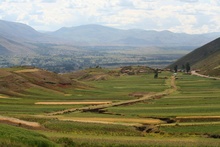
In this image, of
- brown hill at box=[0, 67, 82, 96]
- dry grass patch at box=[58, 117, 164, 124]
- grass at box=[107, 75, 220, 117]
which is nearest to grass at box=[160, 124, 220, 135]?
dry grass patch at box=[58, 117, 164, 124]

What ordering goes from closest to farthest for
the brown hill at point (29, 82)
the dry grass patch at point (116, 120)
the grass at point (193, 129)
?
the grass at point (193, 129) < the dry grass patch at point (116, 120) < the brown hill at point (29, 82)

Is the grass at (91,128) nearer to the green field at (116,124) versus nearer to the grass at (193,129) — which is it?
the green field at (116,124)

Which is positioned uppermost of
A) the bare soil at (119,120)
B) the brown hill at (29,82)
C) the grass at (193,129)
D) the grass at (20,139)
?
the brown hill at (29,82)

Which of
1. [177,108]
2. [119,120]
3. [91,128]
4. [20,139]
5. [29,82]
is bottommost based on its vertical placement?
[119,120]

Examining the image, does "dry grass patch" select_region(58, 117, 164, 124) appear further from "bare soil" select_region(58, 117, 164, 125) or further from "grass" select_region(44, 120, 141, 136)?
"grass" select_region(44, 120, 141, 136)

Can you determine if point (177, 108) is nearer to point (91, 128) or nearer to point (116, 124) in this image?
point (116, 124)

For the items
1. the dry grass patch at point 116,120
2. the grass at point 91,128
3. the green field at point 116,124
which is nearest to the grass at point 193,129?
the green field at point 116,124

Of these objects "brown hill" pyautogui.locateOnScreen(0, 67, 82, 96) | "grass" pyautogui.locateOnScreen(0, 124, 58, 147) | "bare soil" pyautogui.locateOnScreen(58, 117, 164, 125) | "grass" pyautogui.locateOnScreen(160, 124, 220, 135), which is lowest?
"grass" pyautogui.locateOnScreen(160, 124, 220, 135)

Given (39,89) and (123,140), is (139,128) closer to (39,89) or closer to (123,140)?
(123,140)

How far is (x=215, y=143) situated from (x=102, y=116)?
28679 millimetres

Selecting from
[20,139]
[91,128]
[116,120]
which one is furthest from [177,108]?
[20,139]

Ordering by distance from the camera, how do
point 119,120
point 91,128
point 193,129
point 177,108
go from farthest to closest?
1. point 177,108
2. point 119,120
3. point 193,129
4. point 91,128

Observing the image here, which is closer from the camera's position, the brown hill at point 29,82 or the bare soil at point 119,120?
the bare soil at point 119,120

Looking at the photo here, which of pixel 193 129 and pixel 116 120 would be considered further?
pixel 116 120
